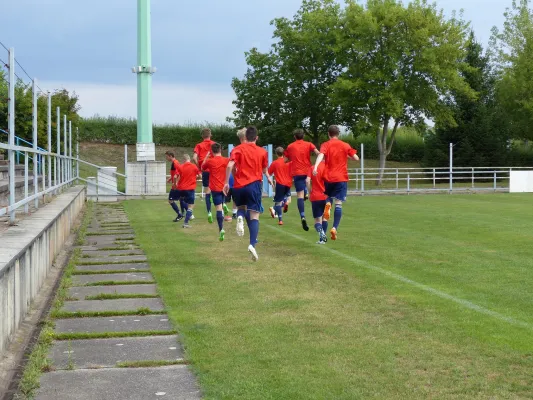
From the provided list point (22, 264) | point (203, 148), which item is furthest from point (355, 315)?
point (203, 148)

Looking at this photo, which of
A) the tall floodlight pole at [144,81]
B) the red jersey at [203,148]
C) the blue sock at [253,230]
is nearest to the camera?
the blue sock at [253,230]

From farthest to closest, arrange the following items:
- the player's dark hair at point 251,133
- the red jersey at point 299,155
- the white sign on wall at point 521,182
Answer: the white sign on wall at point 521,182 < the red jersey at point 299,155 < the player's dark hair at point 251,133

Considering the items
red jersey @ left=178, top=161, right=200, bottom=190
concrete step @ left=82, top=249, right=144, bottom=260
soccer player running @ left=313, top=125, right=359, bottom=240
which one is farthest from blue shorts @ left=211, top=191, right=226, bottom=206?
red jersey @ left=178, top=161, right=200, bottom=190

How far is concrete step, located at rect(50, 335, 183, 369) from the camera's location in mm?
5809

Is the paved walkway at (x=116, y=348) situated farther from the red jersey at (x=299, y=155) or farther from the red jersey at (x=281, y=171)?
the red jersey at (x=281, y=171)

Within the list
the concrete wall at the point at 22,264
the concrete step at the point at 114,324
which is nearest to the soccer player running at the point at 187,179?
the concrete wall at the point at 22,264

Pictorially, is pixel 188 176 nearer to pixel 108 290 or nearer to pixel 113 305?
pixel 108 290

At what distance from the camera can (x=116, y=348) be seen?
623 cm

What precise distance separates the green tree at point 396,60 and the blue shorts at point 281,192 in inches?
1346

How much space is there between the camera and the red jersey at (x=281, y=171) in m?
17.5

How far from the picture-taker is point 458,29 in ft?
171

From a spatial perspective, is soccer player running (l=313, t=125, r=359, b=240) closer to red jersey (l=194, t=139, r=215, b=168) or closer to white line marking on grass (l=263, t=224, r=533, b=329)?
white line marking on grass (l=263, t=224, r=533, b=329)

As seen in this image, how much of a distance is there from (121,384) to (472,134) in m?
52.1

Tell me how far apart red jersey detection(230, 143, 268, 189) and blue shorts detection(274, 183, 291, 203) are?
6.30m
